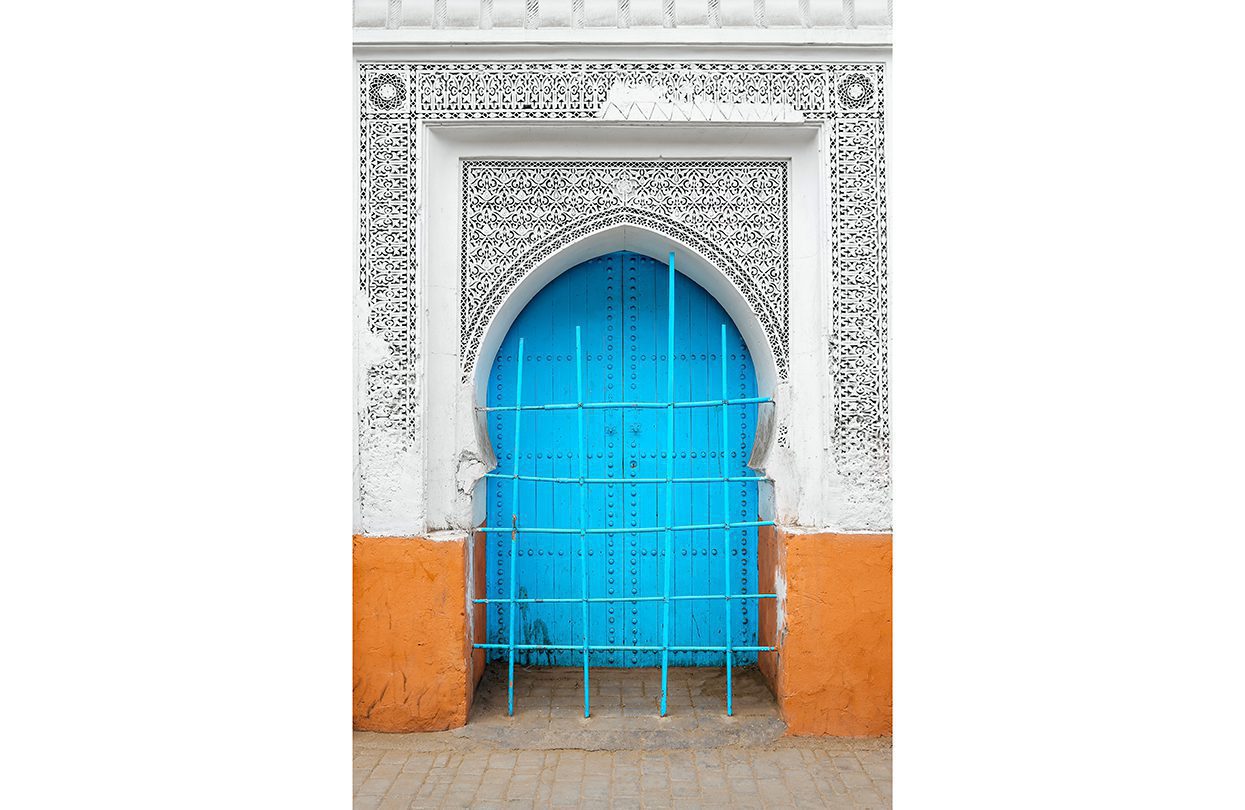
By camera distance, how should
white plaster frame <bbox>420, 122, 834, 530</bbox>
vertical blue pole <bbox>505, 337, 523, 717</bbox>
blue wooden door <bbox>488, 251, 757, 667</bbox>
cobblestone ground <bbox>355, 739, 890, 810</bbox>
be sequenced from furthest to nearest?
1. blue wooden door <bbox>488, 251, 757, 667</bbox>
2. white plaster frame <bbox>420, 122, 834, 530</bbox>
3. vertical blue pole <bbox>505, 337, 523, 717</bbox>
4. cobblestone ground <bbox>355, 739, 890, 810</bbox>

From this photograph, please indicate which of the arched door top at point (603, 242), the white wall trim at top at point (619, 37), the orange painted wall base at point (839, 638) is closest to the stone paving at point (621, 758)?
the orange painted wall base at point (839, 638)

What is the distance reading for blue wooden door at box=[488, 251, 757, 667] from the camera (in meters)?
4.48

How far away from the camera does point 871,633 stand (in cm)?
Answer: 384

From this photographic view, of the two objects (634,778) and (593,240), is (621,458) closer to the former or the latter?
(593,240)

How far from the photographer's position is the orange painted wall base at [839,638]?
3840 millimetres

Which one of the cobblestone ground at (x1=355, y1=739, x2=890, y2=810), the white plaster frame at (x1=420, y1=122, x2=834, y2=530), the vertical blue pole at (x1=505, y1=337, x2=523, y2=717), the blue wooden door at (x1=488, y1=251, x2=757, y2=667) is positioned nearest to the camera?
the cobblestone ground at (x1=355, y1=739, x2=890, y2=810)

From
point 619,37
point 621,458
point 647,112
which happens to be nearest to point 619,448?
point 621,458

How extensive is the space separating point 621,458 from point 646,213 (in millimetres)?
1225

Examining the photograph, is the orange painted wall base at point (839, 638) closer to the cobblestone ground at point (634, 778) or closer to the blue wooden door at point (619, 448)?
the cobblestone ground at point (634, 778)

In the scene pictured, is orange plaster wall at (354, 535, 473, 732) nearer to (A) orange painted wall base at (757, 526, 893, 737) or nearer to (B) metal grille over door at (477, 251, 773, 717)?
(B) metal grille over door at (477, 251, 773, 717)

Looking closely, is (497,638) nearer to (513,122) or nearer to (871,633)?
(871,633)

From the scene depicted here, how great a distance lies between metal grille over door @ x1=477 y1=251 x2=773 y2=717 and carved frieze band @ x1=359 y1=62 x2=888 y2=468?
0.69m

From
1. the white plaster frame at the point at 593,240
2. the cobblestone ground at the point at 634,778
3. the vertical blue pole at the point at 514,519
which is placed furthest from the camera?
→ the white plaster frame at the point at 593,240

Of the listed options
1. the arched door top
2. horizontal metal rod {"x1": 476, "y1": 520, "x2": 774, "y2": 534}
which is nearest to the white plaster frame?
the arched door top
